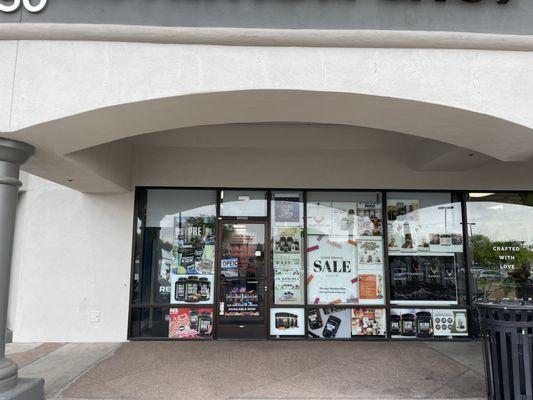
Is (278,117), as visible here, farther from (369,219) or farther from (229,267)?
(369,219)

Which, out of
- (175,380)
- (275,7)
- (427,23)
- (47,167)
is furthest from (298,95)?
(175,380)

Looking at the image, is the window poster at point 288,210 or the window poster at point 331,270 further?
the window poster at point 288,210

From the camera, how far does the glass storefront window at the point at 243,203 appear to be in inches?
317

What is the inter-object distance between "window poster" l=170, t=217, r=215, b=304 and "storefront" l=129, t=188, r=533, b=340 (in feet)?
0.06

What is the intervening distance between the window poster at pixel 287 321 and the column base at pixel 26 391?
13.8 feet

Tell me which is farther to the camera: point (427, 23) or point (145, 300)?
point (145, 300)

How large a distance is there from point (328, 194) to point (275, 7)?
442 cm

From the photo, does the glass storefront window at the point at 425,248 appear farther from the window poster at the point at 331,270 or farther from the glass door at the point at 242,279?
the glass door at the point at 242,279

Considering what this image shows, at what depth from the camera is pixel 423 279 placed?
8000mm

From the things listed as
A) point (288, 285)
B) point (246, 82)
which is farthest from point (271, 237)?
point (246, 82)

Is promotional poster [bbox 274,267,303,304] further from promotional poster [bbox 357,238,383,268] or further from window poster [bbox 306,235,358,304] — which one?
promotional poster [bbox 357,238,383,268]

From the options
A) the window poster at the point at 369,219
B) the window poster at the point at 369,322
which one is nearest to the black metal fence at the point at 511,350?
the window poster at the point at 369,322

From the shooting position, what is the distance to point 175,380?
5.36m

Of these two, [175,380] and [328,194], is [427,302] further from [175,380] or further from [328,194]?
[175,380]
